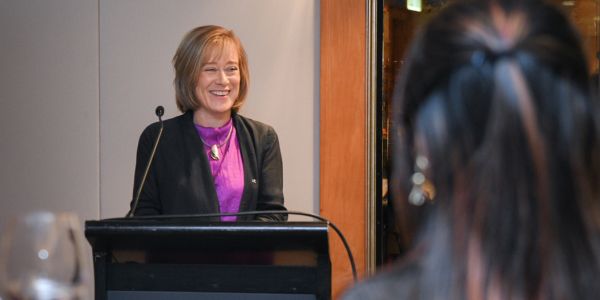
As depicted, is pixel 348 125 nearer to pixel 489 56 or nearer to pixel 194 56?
pixel 194 56

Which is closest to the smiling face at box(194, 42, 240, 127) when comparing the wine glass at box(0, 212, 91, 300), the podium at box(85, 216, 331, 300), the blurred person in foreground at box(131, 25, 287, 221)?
the blurred person in foreground at box(131, 25, 287, 221)

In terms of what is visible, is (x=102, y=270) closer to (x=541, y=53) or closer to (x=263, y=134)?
(x=541, y=53)

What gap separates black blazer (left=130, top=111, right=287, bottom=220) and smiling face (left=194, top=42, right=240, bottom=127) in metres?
0.06

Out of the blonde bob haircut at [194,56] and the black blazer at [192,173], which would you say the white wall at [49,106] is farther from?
the black blazer at [192,173]

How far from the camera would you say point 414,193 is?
2.80 feet

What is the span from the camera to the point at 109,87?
13.6ft

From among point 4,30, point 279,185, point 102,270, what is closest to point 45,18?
point 4,30

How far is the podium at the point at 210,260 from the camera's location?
1.38 meters

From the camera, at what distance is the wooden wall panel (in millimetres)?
3982

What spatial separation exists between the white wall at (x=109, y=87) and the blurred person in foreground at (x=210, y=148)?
1.28 metres

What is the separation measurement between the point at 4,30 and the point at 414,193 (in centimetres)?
377

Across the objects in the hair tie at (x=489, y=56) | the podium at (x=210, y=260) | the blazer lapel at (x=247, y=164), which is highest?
the hair tie at (x=489, y=56)

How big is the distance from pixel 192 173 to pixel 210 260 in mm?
1135

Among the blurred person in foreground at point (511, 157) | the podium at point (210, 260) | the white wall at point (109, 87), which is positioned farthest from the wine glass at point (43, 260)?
the white wall at point (109, 87)
